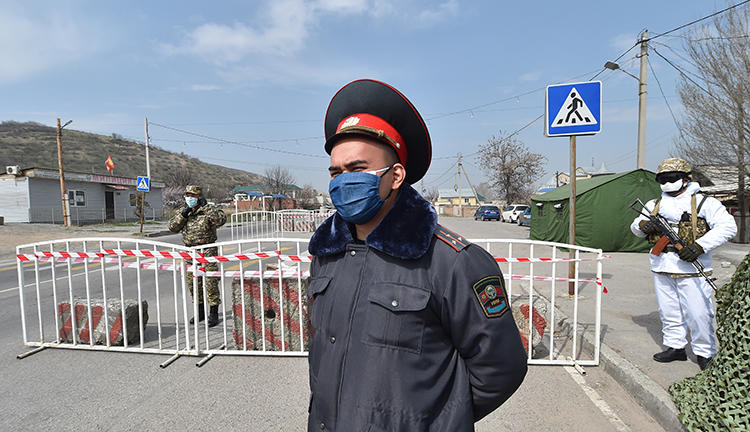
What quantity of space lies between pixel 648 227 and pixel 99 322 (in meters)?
6.02

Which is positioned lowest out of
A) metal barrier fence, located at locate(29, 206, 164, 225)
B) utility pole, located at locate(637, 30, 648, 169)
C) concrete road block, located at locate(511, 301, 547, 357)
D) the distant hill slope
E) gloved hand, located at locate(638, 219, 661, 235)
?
concrete road block, located at locate(511, 301, 547, 357)

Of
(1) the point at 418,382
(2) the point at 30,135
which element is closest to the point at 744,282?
(1) the point at 418,382

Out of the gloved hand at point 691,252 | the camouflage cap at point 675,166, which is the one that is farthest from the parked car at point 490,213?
the gloved hand at point 691,252

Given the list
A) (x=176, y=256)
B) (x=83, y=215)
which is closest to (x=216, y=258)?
(x=176, y=256)

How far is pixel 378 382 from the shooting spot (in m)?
1.30

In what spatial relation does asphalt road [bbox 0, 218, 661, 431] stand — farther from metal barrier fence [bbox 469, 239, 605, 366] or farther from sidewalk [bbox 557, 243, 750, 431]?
metal barrier fence [bbox 469, 239, 605, 366]

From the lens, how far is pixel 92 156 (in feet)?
235

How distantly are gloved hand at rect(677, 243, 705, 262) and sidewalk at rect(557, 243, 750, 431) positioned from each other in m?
1.00

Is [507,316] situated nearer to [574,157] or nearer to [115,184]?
[574,157]

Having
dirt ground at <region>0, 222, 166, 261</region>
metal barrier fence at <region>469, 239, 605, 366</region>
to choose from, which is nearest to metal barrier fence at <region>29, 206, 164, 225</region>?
dirt ground at <region>0, 222, 166, 261</region>

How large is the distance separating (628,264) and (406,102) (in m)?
10.9

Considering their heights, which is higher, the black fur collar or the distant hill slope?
the distant hill slope

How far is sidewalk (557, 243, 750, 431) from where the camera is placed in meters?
3.19

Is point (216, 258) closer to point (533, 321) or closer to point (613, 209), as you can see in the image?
point (533, 321)
